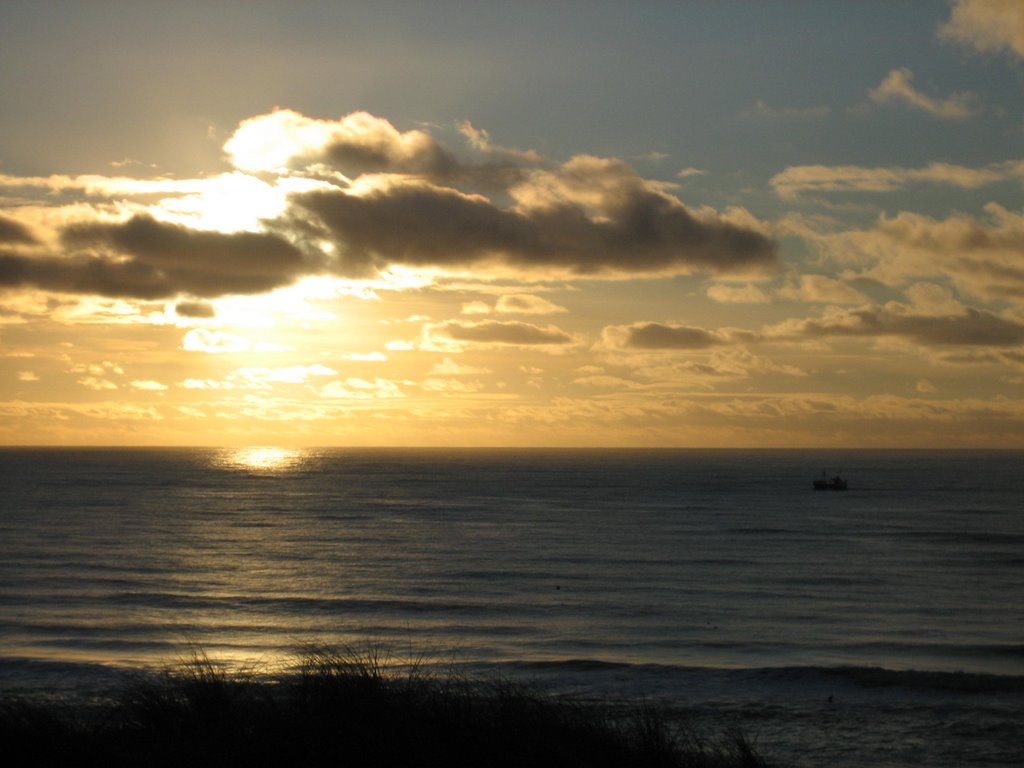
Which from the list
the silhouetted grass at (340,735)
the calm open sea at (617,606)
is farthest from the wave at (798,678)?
the silhouetted grass at (340,735)

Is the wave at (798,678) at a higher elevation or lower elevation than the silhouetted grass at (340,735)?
lower

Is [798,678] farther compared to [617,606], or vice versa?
[617,606]

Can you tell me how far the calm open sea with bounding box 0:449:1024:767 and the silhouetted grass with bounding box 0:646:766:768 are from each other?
25.0ft

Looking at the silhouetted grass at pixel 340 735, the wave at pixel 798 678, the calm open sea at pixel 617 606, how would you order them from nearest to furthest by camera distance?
the silhouetted grass at pixel 340 735, the calm open sea at pixel 617 606, the wave at pixel 798 678

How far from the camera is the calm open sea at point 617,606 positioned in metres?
23.8

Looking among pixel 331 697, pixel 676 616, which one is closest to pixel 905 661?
pixel 676 616

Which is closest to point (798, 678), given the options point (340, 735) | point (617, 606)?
point (617, 606)

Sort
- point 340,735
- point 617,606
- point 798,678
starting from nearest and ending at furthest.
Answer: point 340,735 < point 798,678 < point 617,606

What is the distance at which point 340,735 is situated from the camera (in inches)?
501

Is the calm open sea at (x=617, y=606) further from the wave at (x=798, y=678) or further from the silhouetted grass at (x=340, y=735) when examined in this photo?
the silhouetted grass at (x=340, y=735)

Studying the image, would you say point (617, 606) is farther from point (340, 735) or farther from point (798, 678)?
point (340, 735)

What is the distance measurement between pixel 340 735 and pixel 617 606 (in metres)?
28.6

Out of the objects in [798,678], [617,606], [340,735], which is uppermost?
[340,735]

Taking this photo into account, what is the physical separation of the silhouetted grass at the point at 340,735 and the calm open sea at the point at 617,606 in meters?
7.61
